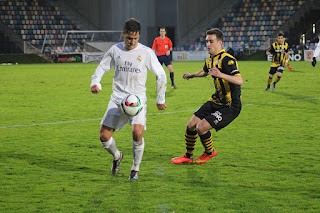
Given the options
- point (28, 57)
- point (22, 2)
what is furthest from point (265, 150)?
point (22, 2)

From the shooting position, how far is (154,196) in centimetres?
512

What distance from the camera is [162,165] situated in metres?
6.52

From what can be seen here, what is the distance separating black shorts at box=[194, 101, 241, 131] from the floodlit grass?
1.83 ft

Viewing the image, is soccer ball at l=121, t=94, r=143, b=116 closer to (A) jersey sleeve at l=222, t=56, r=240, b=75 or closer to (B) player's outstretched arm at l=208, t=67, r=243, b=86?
(B) player's outstretched arm at l=208, t=67, r=243, b=86

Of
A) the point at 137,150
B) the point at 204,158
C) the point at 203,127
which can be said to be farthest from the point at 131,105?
the point at 204,158

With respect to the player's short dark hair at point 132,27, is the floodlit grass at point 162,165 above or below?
below

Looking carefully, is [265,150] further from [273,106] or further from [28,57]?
[28,57]

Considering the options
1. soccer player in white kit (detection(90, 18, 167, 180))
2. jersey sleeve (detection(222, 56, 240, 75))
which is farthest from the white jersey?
jersey sleeve (detection(222, 56, 240, 75))

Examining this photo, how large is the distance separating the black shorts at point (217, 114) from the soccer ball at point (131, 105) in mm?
1200

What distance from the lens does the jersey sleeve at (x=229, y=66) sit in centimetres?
622

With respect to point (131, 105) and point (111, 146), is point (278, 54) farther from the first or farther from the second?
point (131, 105)

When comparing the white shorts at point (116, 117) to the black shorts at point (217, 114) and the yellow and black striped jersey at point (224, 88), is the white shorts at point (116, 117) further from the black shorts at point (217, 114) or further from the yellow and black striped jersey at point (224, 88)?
the yellow and black striped jersey at point (224, 88)

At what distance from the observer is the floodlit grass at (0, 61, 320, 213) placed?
4.91 meters

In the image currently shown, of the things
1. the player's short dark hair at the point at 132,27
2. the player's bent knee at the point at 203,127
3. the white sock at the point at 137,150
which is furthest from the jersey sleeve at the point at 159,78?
the player's bent knee at the point at 203,127
